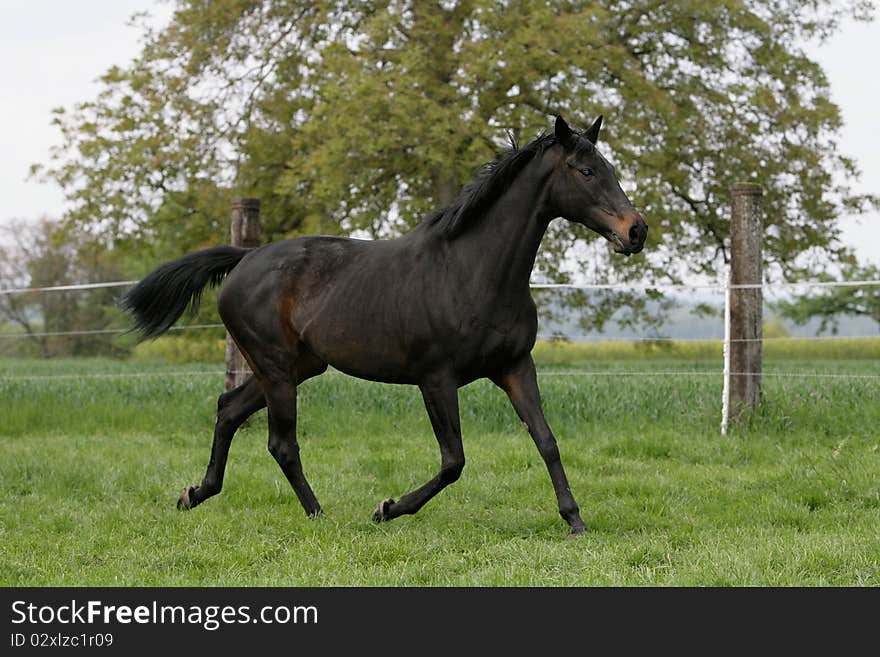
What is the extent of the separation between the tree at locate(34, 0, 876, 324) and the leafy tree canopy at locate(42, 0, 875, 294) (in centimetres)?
4

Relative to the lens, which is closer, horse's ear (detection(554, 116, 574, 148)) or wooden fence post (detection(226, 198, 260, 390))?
horse's ear (detection(554, 116, 574, 148))

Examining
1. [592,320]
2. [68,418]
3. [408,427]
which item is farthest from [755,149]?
[68,418]

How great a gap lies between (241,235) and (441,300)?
14.6 ft

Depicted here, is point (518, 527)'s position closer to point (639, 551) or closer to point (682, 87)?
point (639, 551)

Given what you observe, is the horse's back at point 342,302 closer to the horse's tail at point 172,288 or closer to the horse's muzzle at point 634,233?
the horse's tail at point 172,288

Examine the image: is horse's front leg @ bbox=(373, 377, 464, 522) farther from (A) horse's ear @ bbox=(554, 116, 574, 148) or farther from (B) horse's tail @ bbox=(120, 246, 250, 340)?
(B) horse's tail @ bbox=(120, 246, 250, 340)

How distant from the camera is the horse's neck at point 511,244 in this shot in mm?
4918

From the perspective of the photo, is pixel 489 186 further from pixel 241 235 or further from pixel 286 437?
pixel 241 235

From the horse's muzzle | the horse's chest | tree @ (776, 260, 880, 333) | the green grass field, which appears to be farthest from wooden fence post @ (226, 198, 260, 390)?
tree @ (776, 260, 880, 333)

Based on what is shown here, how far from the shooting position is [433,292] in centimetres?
498

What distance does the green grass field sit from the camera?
13.7 feet

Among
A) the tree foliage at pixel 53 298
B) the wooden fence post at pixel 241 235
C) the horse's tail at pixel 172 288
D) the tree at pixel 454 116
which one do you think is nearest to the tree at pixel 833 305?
the tree at pixel 454 116

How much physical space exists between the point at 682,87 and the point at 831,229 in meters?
4.08

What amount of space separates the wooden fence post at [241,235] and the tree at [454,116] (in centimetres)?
680
